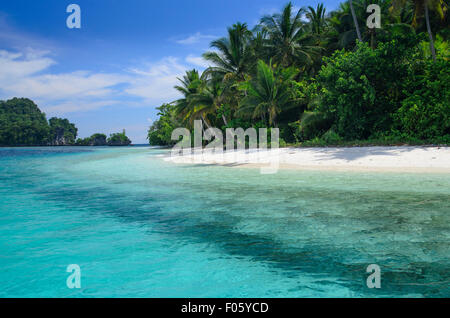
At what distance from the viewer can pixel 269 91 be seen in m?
19.7

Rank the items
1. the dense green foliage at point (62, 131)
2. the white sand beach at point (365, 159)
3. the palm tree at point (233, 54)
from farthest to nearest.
Result: the dense green foliage at point (62, 131)
the palm tree at point (233, 54)
the white sand beach at point (365, 159)

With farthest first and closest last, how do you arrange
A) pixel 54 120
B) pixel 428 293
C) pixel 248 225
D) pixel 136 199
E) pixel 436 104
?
pixel 54 120 → pixel 436 104 → pixel 136 199 → pixel 248 225 → pixel 428 293

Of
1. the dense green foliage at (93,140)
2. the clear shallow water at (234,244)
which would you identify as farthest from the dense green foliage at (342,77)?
the dense green foliage at (93,140)

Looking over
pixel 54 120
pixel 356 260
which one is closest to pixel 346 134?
pixel 356 260

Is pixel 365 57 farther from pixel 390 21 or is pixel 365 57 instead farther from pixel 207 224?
pixel 207 224

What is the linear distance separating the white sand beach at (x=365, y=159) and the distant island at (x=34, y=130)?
113 m

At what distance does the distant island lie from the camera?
104 m

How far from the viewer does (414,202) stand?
5.64 meters

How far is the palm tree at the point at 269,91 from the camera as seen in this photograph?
1958 cm

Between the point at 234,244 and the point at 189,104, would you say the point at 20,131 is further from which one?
the point at 234,244

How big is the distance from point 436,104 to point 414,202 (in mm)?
9622

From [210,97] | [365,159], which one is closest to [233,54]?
[210,97]

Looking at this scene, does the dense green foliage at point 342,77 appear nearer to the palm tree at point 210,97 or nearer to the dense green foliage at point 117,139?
the palm tree at point 210,97

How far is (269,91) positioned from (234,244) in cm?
1711
